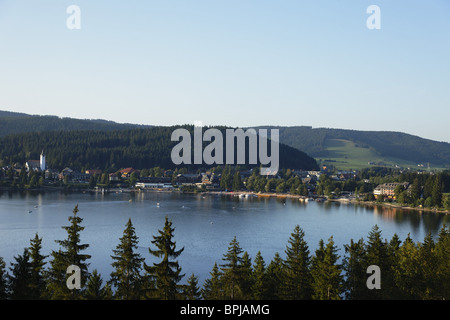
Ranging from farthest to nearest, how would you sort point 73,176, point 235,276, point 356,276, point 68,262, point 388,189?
point 73,176 → point 388,189 → point 356,276 → point 235,276 → point 68,262

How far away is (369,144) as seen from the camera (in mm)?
114875

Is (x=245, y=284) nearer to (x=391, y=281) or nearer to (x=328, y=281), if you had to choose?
(x=328, y=281)

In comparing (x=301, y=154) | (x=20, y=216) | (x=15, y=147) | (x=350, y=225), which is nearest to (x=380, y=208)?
(x=350, y=225)

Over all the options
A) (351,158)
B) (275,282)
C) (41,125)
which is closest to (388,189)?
(275,282)

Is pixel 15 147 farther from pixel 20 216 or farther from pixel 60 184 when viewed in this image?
pixel 20 216

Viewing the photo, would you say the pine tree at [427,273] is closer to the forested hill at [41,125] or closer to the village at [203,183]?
the village at [203,183]

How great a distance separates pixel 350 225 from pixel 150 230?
9.34m

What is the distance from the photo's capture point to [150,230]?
2073cm

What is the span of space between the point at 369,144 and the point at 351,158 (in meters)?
21.2

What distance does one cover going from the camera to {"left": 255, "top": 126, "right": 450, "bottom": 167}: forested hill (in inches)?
4122

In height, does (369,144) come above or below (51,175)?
above

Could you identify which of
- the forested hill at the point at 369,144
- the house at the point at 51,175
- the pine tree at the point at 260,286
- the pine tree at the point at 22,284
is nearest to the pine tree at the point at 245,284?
the pine tree at the point at 260,286

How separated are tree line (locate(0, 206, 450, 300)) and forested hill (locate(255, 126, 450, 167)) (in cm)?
9033
